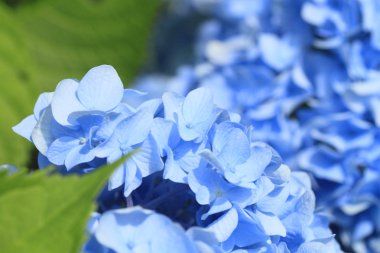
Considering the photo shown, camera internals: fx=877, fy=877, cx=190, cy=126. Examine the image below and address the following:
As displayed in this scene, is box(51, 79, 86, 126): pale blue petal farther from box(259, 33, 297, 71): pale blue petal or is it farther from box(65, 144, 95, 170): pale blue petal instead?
box(259, 33, 297, 71): pale blue petal

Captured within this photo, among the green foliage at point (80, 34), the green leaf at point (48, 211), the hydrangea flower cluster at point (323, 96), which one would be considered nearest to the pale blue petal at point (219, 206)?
the green leaf at point (48, 211)

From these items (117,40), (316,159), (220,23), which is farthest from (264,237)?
(117,40)

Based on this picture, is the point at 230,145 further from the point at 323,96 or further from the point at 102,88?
the point at 323,96

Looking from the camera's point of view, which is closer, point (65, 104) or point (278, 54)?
point (65, 104)

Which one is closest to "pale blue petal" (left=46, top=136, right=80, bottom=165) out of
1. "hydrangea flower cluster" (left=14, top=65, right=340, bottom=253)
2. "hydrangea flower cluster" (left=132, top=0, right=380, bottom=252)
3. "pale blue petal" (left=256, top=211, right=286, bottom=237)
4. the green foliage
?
"hydrangea flower cluster" (left=14, top=65, right=340, bottom=253)

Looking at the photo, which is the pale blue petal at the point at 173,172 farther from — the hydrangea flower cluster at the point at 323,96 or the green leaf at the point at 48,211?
the hydrangea flower cluster at the point at 323,96

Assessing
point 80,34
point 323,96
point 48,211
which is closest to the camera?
point 48,211

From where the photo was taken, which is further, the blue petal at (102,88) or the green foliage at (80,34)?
the green foliage at (80,34)

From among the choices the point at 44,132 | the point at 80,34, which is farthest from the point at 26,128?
the point at 80,34
